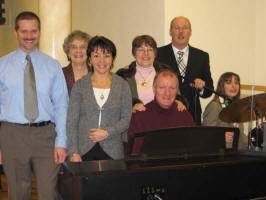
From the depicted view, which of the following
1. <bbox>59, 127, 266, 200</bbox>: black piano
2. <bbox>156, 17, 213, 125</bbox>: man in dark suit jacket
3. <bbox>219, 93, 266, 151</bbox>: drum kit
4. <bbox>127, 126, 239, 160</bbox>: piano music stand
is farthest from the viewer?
<bbox>156, 17, 213, 125</bbox>: man in dark suit jacket

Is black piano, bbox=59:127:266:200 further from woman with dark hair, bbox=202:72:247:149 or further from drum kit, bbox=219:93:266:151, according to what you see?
woman with dark hair, bbox=202:72:247:149

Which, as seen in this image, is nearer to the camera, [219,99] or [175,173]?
[175,173]

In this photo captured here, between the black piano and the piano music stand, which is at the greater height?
the piano music stand

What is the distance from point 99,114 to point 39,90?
0.46 metres

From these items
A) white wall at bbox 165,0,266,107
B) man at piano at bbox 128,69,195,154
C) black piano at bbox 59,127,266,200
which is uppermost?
white wall at bbox 165,0,266,107

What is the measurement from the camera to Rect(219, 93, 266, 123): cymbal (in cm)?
225

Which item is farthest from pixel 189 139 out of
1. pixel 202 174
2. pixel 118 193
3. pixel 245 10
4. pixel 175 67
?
pixel 245 10

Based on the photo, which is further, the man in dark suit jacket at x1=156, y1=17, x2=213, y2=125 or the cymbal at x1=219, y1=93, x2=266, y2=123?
the man in dark suit jacket at x1=156, y1=17, x2=213, y2=125

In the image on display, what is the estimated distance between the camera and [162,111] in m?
2.66

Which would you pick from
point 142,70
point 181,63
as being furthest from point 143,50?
point 181,63

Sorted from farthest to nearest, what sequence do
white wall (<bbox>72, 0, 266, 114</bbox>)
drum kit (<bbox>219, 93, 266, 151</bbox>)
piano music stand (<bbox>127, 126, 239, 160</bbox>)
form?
white wall (<bbox>72, 0, 266, 114</bbox>), drum kit (<bbox>219, 93, 266, 151</bbox>), piano music stand (<bbox>127, 126, 239, 160</bbox>)

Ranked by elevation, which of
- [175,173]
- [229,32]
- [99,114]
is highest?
[229,32]

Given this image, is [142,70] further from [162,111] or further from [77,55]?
[162,111]

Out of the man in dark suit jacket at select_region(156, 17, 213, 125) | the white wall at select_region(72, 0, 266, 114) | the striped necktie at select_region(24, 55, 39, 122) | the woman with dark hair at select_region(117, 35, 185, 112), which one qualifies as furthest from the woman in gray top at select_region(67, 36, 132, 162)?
the white wall at select_region(72, 0, 266, 114)
